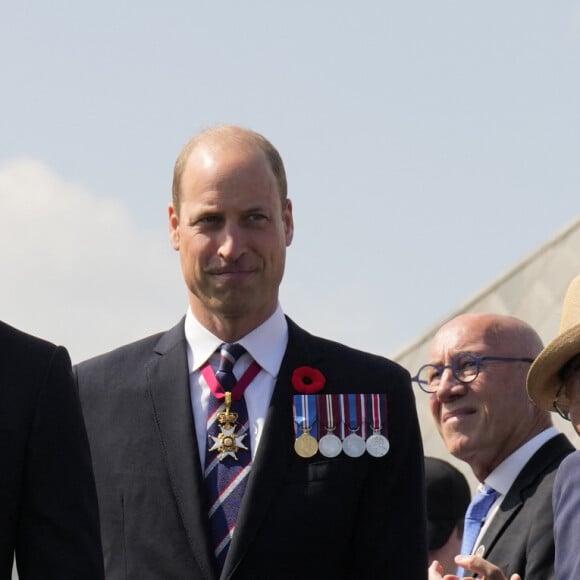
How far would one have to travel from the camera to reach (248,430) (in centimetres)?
516

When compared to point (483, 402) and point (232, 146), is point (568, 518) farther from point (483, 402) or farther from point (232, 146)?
point (483, 402)

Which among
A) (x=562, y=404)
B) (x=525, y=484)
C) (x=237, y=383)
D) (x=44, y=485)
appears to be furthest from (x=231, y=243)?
(x=525, y=484)

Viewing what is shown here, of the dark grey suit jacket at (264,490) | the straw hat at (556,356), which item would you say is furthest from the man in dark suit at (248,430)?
the straw hat at (556,356)

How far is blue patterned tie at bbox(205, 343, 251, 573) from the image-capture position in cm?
502

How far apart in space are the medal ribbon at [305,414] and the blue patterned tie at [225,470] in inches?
6.2

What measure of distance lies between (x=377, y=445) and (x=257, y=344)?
Result: 478 millimetres

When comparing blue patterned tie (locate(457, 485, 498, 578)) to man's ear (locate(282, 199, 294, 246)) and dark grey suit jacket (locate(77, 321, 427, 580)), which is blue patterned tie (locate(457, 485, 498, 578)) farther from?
man's ear (locate(282, 199, 294, 246))

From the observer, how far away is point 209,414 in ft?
17.0

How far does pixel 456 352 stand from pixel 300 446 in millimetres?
1858

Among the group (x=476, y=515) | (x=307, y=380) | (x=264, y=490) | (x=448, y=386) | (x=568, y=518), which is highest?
(x=448, y=386)

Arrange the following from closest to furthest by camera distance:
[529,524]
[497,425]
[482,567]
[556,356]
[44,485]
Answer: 1. [44,485]
2. [556,356]
3. [482,567]
4. [529,524]
5. [497,425]

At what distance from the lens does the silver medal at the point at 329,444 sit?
520cm

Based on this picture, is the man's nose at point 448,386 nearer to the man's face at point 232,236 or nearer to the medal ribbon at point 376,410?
the medal ribbon at point 376,410

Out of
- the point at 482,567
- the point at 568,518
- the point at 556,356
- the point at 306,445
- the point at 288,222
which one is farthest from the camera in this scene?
the point at 482,567
